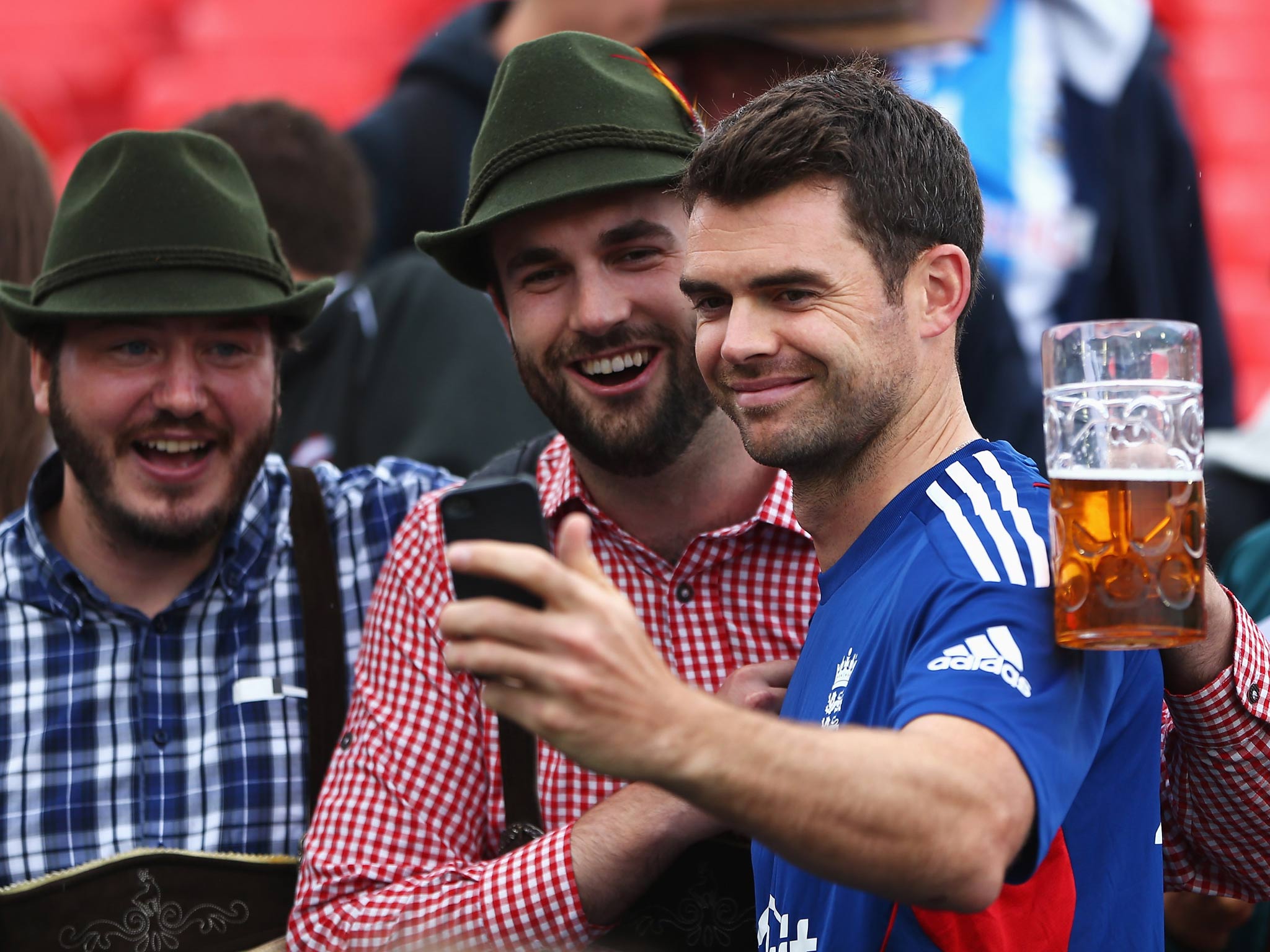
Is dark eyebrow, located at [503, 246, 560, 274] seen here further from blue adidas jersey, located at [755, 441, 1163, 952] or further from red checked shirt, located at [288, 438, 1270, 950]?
blue adidas jersey, located at [755, 441, 1163, 952]

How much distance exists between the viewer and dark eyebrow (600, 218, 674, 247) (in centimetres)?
252

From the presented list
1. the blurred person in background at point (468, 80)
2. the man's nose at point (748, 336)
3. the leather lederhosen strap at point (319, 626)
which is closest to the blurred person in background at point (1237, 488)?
the blurred person in background at point (468, 80)

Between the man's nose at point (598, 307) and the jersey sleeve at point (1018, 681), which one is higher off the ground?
the man's nose at point (598, 307)

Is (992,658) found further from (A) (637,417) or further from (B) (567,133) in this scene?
(B) (567,133)

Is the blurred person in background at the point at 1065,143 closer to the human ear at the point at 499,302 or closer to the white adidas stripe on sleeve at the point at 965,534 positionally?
the human ear at the point at 499,302

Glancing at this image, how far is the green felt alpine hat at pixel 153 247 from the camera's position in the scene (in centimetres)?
280

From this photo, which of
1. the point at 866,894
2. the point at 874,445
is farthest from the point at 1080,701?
the point at 874,445

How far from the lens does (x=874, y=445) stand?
6.24 ft

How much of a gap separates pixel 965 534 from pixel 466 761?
1072 millimetres

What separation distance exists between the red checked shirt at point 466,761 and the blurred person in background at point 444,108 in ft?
7.74

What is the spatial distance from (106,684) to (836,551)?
56.2 inches

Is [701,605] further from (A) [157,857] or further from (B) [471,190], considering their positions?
(A) [157,857]

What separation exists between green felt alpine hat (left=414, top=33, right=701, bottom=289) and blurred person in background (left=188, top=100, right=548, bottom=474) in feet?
3.42

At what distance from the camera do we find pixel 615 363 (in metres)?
2.54
